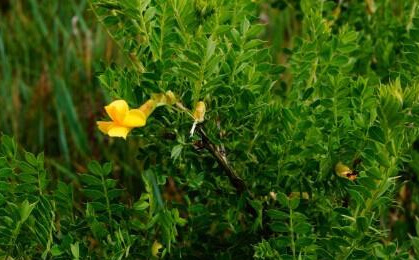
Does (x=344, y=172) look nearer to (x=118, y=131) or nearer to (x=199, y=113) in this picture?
(x=199, y=113)

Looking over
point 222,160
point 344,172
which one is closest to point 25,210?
point 222,160

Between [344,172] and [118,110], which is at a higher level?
[118,110]

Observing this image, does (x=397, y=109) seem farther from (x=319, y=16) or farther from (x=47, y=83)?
(x=47, y=83)

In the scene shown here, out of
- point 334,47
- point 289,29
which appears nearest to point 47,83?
point 289,29

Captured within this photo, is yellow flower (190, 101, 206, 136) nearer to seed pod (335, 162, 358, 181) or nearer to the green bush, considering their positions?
the green bush

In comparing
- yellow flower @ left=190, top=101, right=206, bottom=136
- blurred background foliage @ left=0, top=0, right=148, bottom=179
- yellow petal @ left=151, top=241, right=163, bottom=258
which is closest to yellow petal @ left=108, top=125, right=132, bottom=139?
yellow flower @ left=190, top=101, right=206, bottom=136

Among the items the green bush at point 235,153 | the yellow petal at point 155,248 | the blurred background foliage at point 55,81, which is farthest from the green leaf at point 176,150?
the blurred background foliage at point 55,81

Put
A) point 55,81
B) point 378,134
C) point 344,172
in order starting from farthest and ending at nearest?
point 55,81 → point 344,172 → point 378,134
